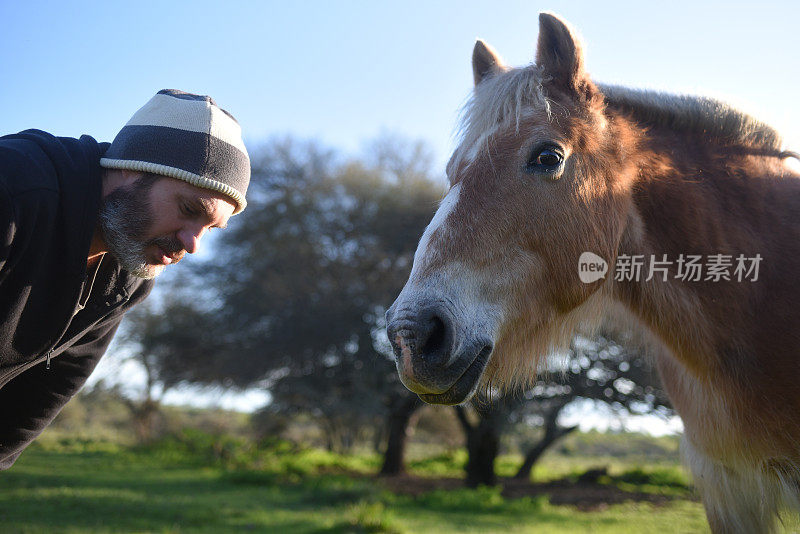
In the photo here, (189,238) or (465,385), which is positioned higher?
(189,238)

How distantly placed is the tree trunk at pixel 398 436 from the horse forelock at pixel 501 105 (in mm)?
12350

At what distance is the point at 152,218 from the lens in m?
2.43

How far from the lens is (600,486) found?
13.0 meters

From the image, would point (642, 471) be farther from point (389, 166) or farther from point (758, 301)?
point (758, 301)

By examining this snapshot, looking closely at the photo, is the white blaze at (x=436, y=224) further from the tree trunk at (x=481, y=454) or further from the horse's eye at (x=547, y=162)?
the tree trunk at (x=481, y=454)

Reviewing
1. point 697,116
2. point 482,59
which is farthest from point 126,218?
point 697,116

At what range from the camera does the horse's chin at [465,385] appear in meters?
1.92

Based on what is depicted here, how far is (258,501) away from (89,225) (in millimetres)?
7382

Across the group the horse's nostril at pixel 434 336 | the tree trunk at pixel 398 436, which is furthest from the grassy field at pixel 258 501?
the horse's nostril at pixel 434 336

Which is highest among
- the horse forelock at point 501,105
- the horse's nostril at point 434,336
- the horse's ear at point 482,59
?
the horse's ear at point 482,59

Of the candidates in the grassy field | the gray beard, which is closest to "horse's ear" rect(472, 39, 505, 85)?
the gray beard

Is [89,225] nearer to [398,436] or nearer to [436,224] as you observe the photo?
[436,224]

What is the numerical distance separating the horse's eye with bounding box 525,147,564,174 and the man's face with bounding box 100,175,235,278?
1425 mm

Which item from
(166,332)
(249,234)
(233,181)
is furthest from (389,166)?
(233,181)
